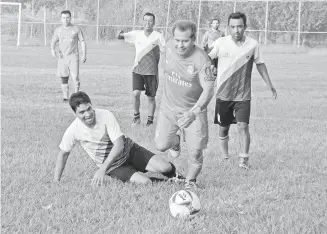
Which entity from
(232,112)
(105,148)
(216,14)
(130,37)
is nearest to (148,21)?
(130,37)

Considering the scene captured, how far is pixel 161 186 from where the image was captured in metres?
6.07

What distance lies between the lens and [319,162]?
7672mm

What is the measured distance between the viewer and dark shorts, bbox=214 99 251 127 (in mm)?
7422

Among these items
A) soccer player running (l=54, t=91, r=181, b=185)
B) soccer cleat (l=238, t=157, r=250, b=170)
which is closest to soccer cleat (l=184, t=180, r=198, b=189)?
soccer player running (l=54, t=91, r=181, b=185)

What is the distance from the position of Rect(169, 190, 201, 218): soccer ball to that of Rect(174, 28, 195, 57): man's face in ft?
4.86

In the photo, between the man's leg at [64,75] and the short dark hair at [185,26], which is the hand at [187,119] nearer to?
the short dark hair at [185,26]

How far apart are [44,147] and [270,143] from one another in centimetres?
322

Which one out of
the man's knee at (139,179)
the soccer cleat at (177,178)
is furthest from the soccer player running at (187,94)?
the man's knee at (139,179)

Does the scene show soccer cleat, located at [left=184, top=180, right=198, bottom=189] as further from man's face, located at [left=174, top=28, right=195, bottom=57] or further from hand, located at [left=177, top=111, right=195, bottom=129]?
man's face, located at [left=174, top=28, right=195, bottom=57]

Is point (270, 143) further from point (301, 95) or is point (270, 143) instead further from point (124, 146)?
point (301, 95)

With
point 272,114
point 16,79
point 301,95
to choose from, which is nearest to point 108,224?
point 272,114

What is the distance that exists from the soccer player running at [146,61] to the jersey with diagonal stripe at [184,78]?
4326 millimetres

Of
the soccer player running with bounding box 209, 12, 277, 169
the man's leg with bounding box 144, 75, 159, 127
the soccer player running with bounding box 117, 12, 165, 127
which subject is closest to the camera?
the soccer player running with bounding box 209, 12, 277, 169

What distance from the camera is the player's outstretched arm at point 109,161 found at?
5883mm
